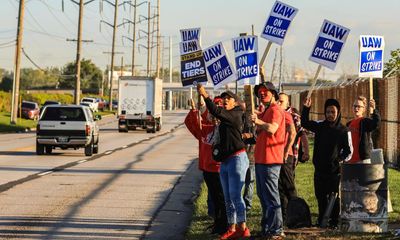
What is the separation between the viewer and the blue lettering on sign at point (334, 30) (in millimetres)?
13570

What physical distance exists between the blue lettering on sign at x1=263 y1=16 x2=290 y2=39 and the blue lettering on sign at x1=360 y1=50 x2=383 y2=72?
1391mm

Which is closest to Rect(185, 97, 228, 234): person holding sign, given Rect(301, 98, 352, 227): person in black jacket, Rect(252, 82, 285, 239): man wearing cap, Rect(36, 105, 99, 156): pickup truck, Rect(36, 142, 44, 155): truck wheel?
Rect(252, 82, 285, 239): man wearing cap

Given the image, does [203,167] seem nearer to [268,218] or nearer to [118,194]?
[268,218]

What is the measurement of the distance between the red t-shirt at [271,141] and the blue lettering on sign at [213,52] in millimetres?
3799

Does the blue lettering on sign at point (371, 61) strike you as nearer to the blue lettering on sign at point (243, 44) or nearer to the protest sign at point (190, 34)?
the blue lettering on sign at point (243, 44)

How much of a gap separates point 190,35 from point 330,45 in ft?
7.05

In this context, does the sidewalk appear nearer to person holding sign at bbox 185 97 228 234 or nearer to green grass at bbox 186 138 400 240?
green grass at bbox 186 138 400 240

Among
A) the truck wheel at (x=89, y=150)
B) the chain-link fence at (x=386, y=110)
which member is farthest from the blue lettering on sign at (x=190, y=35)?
the truck wheel at (x=89, y=150)

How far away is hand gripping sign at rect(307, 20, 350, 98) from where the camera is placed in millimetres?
13523

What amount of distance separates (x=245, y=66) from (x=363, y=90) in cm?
1166

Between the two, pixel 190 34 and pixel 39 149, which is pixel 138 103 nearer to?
pixel 39 149

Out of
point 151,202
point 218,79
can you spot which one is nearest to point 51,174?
point 151,202

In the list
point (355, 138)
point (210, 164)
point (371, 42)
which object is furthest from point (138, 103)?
point (210, 164)

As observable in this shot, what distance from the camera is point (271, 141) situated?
10.4 metres
